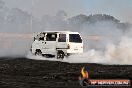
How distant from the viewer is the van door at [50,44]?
35938mm

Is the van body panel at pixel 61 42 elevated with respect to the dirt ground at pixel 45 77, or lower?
elevated

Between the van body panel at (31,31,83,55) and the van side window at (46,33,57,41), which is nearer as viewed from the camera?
the van body panel at (31,31,83,55)

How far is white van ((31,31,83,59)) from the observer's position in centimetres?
3522

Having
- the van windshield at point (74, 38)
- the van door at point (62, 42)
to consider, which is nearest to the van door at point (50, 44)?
the van door at point (62, 42)

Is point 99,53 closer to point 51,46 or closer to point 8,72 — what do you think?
point 51,46

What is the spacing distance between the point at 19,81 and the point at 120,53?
14.8 meters

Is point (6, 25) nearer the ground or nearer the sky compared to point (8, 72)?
nearer the sky

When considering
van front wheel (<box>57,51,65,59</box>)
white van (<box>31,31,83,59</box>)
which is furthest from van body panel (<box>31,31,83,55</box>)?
van front wheel (<box>57,51,65,59</box>)

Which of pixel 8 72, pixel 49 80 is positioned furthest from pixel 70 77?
pixel 8 72

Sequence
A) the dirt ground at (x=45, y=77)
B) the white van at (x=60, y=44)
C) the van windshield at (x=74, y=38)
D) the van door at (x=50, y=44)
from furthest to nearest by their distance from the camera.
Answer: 1. the van door at (x=50, y=44)
2. the van windshield at (x=74, y=38)
3. the white van at (x=60, y=44)
4. the dirt ground at (x=45, y=77)

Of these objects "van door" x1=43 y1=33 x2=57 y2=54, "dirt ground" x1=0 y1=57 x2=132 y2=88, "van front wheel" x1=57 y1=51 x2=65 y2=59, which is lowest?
"dirt ground" x1=0 y1=57 x2=132 y2=88

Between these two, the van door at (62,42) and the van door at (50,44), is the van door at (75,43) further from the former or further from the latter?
the van door at (50,44)

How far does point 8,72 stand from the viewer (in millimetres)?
25875

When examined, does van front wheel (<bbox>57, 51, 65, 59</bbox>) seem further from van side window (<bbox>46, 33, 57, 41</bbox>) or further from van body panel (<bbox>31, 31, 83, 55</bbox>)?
van side window (<bbox>46, 33, 57, 41</bbox>)
